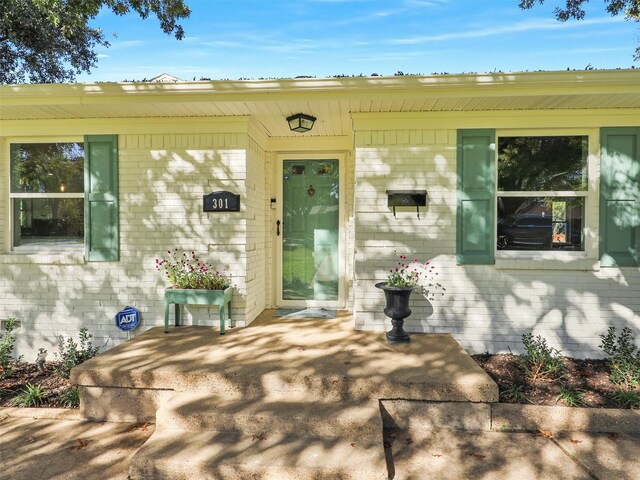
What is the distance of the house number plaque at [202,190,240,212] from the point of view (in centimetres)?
429

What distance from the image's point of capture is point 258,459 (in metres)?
2.33

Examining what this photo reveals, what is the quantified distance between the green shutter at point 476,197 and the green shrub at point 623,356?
4.52 ft

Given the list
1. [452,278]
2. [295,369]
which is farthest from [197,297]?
[452,278]

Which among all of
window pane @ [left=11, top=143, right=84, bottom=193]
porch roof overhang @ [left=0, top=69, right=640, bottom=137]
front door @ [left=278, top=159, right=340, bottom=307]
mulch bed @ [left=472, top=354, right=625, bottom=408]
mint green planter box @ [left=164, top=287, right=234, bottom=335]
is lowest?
mulch bed @ [left=472, top=354, right=625, bottom=408]

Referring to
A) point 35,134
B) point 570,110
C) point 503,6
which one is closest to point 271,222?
point 35,134

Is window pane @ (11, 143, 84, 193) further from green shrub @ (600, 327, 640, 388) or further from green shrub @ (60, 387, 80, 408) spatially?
green shrub @ (600, 327, 640, 388)

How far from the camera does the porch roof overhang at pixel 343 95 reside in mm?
3557

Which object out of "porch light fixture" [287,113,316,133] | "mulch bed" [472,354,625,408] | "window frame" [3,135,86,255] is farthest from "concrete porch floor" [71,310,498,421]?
"porch light fixture" [287,113,316,133]

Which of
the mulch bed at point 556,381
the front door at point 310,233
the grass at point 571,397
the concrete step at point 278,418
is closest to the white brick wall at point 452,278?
the mulch bed at point 556,381

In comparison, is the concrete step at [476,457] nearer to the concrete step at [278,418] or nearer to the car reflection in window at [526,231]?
the concrete step at [278,418]

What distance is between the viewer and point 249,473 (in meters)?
2.25

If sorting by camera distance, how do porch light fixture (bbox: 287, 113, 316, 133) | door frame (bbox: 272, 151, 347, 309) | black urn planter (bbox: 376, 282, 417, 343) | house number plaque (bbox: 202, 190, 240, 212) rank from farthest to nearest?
door frame (bbox: 272, 151, 347, 309), house number plaque (bbox: 202, 190, 240, 212), porch light fixture (bbox: 287, 113, 316, 133), black urn planter (bbox: 376, 282, 417, 343)

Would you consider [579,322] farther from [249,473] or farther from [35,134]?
[35,134]

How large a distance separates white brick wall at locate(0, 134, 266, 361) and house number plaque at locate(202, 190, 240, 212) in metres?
0.08
